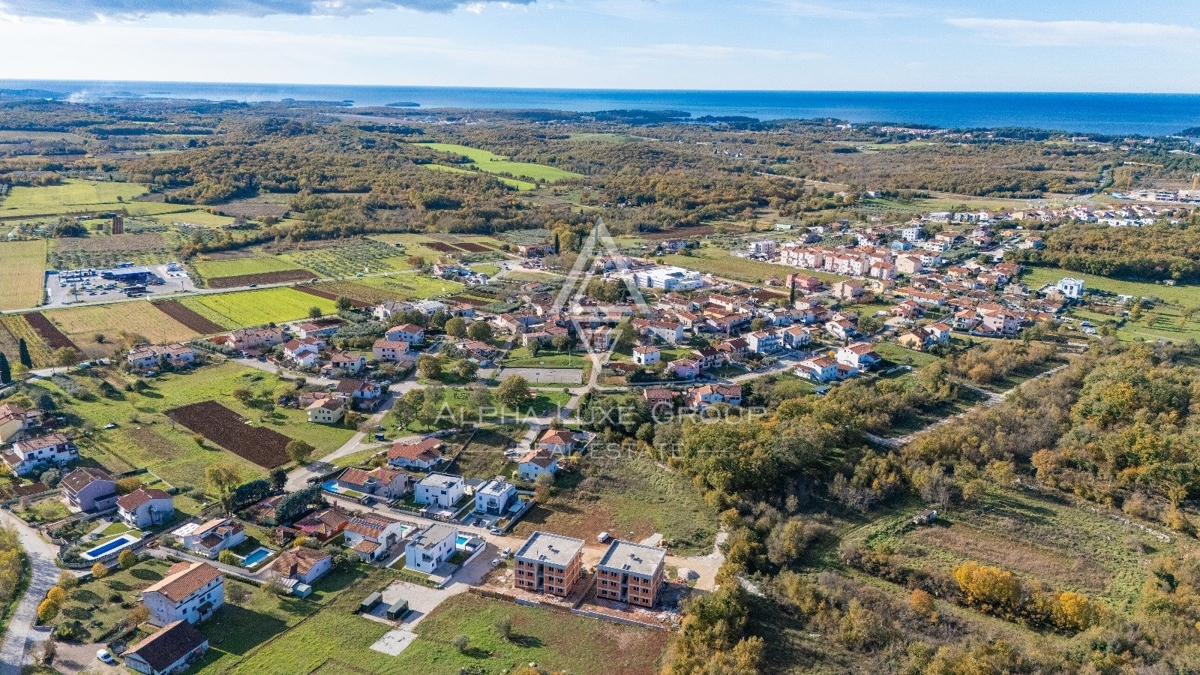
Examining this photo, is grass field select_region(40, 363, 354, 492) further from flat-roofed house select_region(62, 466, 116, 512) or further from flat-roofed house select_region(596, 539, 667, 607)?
flat-roofed house select_region(596, 539, 667, 607)

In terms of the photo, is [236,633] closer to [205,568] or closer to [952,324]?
[205,568]

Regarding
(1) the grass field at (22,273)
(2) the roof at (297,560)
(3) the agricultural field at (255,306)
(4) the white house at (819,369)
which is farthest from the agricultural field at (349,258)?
(2) the roof at (297,560)

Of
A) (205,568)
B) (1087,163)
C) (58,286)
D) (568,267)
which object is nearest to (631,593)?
(205,568)

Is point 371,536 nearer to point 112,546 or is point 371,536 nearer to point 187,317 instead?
point 112,546

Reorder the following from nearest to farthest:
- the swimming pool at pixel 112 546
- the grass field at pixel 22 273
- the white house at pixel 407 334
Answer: the swimming pool at pixel 112 546 → the white house at pixel 407 334 → the grass field at pixel 22 273

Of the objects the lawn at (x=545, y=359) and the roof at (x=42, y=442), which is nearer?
the roof at (x=42, y=442)

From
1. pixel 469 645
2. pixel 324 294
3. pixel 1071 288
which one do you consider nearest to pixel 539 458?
pixel 469 645

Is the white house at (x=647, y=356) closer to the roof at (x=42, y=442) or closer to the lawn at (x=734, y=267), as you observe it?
the lawn at (x=734, y=267)
